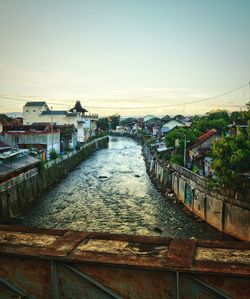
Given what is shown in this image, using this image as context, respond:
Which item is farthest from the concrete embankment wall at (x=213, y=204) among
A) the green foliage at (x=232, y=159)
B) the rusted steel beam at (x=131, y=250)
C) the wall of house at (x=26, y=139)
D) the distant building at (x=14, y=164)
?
the wall of house at (x=26, y=139)

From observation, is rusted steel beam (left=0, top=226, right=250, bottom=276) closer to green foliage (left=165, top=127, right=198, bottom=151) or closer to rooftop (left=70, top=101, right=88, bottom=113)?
green foliage (left=165, top=127, right=198, bottom=151)

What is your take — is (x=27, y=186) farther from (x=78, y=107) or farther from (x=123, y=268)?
(x=78, y=107)

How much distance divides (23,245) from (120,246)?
2.28 meters

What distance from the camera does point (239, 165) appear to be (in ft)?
68.6

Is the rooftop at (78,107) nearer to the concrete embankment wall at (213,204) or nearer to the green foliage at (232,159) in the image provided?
the concrete embankment wall at (213,204)

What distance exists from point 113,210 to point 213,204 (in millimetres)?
10051

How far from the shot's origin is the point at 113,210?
2927 cm

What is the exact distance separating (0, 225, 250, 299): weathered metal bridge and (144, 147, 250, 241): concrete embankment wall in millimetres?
14719

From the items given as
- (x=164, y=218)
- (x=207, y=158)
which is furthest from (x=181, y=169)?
(x=164, y=218)

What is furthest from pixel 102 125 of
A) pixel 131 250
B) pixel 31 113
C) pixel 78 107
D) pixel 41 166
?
pixel 131 250

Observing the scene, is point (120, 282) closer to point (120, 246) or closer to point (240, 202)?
point (120, 246)

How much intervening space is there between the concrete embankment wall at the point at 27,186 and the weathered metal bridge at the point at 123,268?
20.3 metres

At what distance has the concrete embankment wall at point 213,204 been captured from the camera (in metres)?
20.4

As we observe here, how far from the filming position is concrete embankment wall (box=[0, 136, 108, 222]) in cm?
2644
